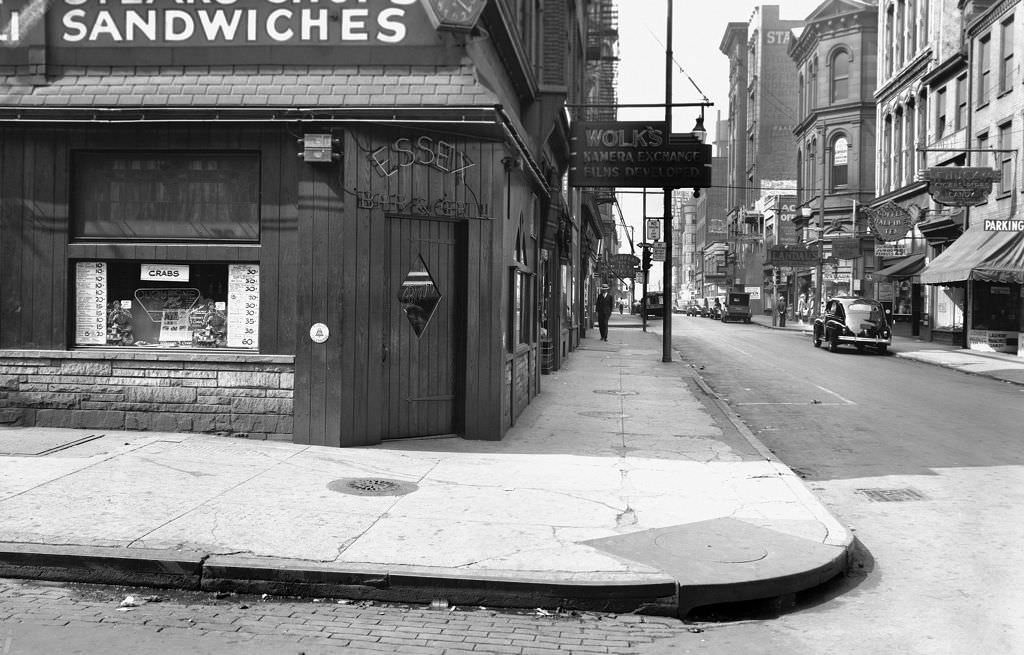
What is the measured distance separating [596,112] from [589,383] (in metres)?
21.6

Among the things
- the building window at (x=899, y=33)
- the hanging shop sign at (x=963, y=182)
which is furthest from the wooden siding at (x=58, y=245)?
the building window at (x=899, y=33)

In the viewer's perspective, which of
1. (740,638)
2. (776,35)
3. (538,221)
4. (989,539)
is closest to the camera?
(740,638)

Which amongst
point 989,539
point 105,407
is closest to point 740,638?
point 989,539

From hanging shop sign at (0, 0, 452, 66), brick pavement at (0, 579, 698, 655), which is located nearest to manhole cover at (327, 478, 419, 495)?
brick pavement at (0, 579, 698, 655)

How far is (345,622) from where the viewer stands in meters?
5.09

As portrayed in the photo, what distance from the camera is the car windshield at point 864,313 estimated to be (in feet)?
98.4

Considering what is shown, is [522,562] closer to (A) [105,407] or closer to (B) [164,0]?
(A) [105,407]

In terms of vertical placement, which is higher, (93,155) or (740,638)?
(93,155)

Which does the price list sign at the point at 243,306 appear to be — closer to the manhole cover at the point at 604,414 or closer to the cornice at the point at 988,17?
the manhole cover at the point at 604,414

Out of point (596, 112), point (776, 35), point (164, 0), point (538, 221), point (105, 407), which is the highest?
point (776, 35)

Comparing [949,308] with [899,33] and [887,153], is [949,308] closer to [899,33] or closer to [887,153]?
[887,153]

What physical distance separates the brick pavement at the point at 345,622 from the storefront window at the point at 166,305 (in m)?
4.70

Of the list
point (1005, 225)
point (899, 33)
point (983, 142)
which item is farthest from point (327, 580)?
point (899, 33)

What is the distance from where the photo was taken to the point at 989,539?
22.9 ft
